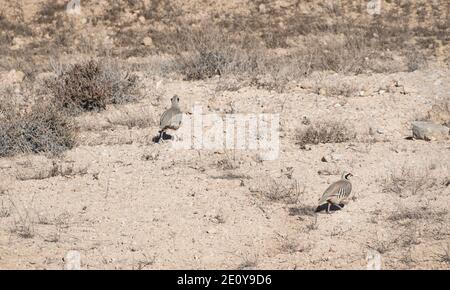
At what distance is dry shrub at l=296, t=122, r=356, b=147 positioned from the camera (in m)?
10.4

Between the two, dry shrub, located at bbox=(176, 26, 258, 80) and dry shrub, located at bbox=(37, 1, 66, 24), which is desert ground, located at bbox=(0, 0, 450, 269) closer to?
dry shrub, located at bbox=(176, 26, 258, 80)

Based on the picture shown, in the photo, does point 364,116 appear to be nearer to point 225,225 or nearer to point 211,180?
point 211,180

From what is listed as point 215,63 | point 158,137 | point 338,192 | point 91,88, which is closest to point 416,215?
point 338,192

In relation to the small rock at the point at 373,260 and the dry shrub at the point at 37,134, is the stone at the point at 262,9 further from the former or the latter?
the small rock at the point at 373,260

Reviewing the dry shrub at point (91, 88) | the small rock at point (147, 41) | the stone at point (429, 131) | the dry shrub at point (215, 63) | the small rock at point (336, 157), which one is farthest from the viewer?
the small rock at point (147, 41)

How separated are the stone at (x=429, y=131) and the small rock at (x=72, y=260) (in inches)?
208

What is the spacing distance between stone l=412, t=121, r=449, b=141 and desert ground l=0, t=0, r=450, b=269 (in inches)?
2.4

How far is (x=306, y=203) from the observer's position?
8.43 m

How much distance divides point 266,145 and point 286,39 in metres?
8.05

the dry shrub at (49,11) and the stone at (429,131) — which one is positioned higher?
the stone at (429,131)

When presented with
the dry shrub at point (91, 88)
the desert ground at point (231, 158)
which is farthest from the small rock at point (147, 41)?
the dry shrub at point (91, 88)

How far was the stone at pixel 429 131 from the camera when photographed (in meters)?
10.4

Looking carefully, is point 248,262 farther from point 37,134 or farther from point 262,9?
point 262,9
